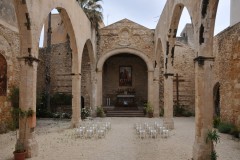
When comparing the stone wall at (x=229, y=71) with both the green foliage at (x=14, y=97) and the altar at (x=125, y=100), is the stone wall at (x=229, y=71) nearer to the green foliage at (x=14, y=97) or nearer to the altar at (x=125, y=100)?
the altar at (x=125, y=100)

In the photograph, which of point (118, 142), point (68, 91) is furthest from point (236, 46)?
point (68, 91)

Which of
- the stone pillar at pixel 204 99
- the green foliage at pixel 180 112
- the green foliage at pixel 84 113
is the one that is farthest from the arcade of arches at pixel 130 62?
the green foliage at pixel 84 113

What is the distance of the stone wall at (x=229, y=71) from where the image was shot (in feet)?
36.0

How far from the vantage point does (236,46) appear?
11086mm

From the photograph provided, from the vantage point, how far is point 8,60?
11539 mm

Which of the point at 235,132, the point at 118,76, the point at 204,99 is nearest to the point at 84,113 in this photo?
the point at 118,76

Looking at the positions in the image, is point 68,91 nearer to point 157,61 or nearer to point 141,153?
point 157,61

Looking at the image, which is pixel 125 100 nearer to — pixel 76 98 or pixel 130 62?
pixel 130 62

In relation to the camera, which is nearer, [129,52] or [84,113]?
[84,113]

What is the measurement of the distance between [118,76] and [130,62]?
60.7 inches

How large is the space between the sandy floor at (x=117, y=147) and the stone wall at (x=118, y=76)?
11.4 metres

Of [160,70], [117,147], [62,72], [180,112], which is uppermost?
[160,70]

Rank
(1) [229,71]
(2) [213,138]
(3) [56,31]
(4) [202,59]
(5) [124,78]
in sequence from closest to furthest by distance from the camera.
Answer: (2) [213,138] < (4) [202,59] < (1) [229,71] < (5) [124,78] < (3) [56,31]

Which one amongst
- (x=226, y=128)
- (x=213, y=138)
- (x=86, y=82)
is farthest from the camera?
(x=86, y=82)
